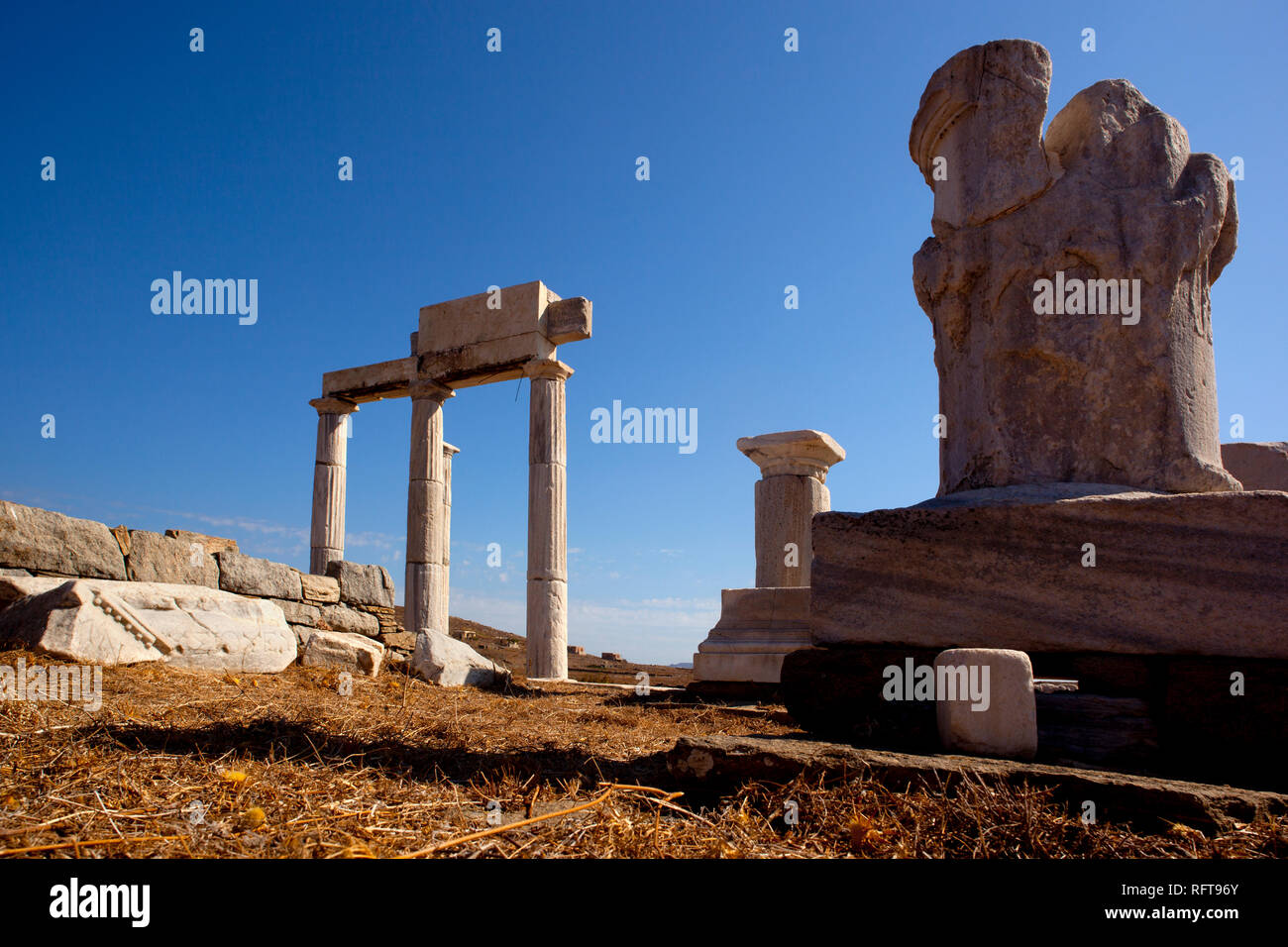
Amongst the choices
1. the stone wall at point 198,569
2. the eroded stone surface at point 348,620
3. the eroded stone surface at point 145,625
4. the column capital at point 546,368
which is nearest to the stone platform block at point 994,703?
the eroded stone surface at point 145,625

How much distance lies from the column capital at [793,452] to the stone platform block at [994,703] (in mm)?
9134

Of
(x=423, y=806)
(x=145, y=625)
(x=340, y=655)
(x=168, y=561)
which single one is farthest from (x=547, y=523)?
(x=423, y=806)

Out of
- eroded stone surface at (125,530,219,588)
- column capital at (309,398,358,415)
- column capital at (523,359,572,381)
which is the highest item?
column capital at (523,359,572,381)

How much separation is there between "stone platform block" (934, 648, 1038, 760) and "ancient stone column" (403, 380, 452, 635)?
466 inches

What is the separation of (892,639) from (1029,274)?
6.12 feet

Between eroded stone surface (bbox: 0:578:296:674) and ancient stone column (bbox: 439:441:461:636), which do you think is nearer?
eroded stone surface (bbox: 0:578:296:674)

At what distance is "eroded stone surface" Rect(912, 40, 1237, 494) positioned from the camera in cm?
352

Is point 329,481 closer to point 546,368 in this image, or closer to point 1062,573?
point 546,368

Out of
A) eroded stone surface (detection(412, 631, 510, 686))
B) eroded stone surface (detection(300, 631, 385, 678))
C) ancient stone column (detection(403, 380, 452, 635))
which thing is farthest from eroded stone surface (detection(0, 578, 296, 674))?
ancient stone column (detection(403, 380, 452, 635))

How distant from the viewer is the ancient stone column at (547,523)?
12586 mm

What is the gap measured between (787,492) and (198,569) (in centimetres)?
800

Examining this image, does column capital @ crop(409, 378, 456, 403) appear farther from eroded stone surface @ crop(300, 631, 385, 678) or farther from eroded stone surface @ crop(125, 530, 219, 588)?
eroded stone surface @ crop(300, 631, 385, 678)

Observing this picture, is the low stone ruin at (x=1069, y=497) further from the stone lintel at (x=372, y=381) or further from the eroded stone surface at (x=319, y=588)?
the stone lintel at (x=372, y=381)
